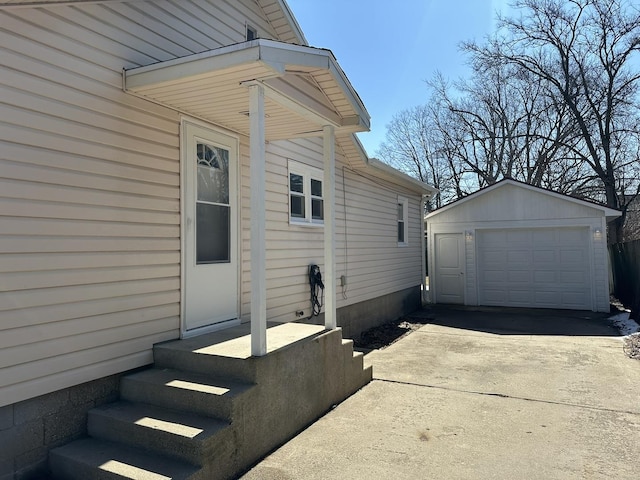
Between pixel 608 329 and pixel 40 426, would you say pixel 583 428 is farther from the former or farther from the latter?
pixel 608 329

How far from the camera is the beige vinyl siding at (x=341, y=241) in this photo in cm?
572

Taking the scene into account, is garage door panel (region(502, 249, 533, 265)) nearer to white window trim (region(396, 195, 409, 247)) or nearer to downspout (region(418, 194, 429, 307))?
downspout (region(418, 194, 429, 307))

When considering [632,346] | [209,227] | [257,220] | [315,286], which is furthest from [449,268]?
[257,220]

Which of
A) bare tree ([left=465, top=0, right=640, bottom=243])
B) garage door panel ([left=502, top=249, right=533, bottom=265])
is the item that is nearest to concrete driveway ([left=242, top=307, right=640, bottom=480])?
garage door panel ([left=502, top=249, right=533, bottom=265])

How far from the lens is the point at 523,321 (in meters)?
9.61

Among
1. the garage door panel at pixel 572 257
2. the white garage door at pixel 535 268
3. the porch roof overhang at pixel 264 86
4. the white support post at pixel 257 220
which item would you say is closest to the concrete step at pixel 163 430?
the white support post at pixel 257 220

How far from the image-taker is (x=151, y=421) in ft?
10.0

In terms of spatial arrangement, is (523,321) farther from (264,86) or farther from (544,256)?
(264,86)

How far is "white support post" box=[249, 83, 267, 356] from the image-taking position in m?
3.51

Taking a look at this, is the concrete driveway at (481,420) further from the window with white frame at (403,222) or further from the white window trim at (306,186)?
the window with white frame at (403,222)

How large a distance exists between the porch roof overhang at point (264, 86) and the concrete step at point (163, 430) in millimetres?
2613

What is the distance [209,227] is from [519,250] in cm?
929

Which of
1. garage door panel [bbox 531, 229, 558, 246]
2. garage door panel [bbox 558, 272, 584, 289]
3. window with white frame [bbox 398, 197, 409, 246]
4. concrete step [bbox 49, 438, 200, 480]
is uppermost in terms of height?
window with white frame [bbox 398, 197, 409, 246]

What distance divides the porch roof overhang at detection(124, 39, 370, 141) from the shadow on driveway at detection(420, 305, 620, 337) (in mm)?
5843
